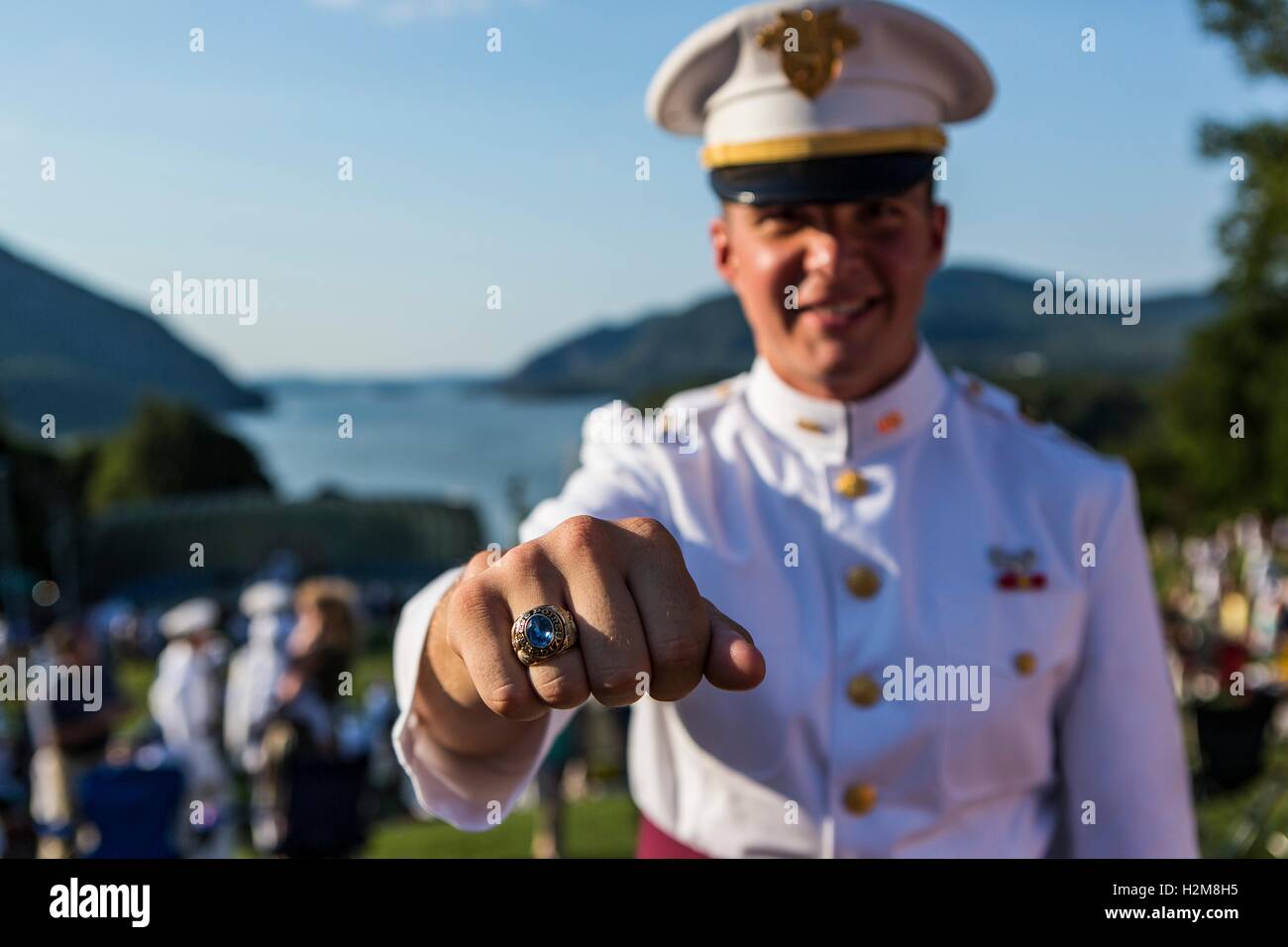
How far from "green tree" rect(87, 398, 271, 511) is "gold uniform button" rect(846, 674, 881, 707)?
1987 inches

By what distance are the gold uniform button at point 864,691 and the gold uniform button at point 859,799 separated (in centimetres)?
10

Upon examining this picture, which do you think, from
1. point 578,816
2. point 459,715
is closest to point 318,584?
point 578,816

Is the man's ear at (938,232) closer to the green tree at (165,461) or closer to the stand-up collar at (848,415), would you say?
the stand-up collar at (848,415)

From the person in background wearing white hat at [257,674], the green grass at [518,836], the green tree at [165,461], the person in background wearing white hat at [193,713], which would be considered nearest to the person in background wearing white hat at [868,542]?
the person in background wearing white hat at [257,674]

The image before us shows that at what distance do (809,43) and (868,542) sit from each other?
0.65 meters

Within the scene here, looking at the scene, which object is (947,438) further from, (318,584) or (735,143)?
(318,584)

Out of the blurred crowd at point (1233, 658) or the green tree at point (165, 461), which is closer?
the blurred crowd at point (1233, 658)

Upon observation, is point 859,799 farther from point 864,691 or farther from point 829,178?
point 829,178

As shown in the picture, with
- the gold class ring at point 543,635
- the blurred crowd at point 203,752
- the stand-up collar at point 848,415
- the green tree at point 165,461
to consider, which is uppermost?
the green tree at point 165,461

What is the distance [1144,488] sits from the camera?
164 feet

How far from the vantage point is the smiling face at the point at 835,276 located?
151 cm

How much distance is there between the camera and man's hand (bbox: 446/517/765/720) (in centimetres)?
93

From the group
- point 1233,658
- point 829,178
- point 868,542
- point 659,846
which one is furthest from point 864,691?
point 1233,658
